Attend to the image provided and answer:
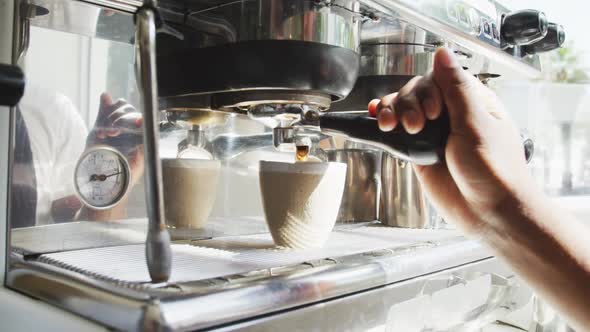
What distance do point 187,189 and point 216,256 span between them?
0.15 metres

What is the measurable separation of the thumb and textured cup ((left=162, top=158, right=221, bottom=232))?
12.1 inches

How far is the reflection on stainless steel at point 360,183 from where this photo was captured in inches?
37.8

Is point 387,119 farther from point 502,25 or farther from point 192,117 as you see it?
point 502,25

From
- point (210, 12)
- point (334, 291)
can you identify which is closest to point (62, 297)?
point (334, 291)

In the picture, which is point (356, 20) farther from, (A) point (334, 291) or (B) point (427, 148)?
(A) point (334, 291)

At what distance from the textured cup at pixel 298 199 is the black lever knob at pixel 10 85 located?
29 cm

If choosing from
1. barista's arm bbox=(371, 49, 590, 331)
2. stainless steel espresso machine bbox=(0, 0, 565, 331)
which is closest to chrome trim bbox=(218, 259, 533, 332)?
stainless steel espresso machine bbox=(0, 0, 565, 331)

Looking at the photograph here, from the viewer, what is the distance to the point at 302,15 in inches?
21.9

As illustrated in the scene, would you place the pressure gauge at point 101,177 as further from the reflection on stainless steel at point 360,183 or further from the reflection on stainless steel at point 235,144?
the reflection on stainless steel at point 360,183

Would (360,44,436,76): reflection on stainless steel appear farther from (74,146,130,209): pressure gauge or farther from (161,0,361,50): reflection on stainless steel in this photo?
(74,146,130,209): pressure gauge

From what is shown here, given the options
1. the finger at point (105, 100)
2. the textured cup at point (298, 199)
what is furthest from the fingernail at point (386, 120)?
the finger at point (105, 100)

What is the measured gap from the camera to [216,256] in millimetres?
554

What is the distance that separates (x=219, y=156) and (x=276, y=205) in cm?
19

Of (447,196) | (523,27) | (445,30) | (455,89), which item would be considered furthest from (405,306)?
(523,27)
